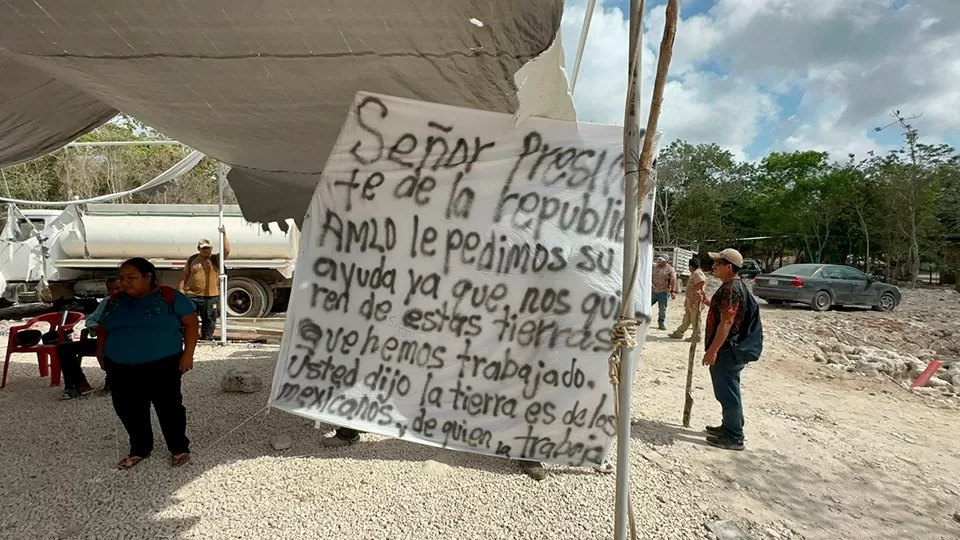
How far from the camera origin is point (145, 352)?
3.26m

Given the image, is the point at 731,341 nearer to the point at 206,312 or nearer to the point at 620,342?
the point at 620,342

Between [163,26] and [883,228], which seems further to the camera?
[883,228]

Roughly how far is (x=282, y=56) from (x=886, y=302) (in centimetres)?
1776

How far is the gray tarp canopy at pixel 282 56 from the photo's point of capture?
1.70 m

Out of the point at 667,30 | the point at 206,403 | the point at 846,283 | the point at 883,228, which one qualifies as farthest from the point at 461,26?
the point at 883,228

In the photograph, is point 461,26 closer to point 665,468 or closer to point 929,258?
point 665,468

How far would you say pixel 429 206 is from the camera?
Result: 2.48 meters

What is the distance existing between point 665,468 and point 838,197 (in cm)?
2872

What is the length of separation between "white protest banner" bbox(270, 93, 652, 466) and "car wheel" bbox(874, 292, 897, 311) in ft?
52.4

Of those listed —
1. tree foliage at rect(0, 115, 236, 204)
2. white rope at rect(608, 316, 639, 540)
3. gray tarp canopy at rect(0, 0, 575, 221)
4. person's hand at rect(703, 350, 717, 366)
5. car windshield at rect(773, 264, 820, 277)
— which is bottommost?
person's hand at rect(703, 350, 717, 366)

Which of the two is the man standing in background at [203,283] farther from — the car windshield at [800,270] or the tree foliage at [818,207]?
the tree foliage at [818,207]

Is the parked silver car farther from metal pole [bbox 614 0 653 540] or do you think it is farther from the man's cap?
metal pole [bbox 614 0 653 540]

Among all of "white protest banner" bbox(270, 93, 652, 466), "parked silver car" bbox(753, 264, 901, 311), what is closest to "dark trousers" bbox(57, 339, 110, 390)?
"white protest banner" bbox(270, 93, 652, 466)

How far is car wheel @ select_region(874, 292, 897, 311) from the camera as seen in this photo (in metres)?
14.4
